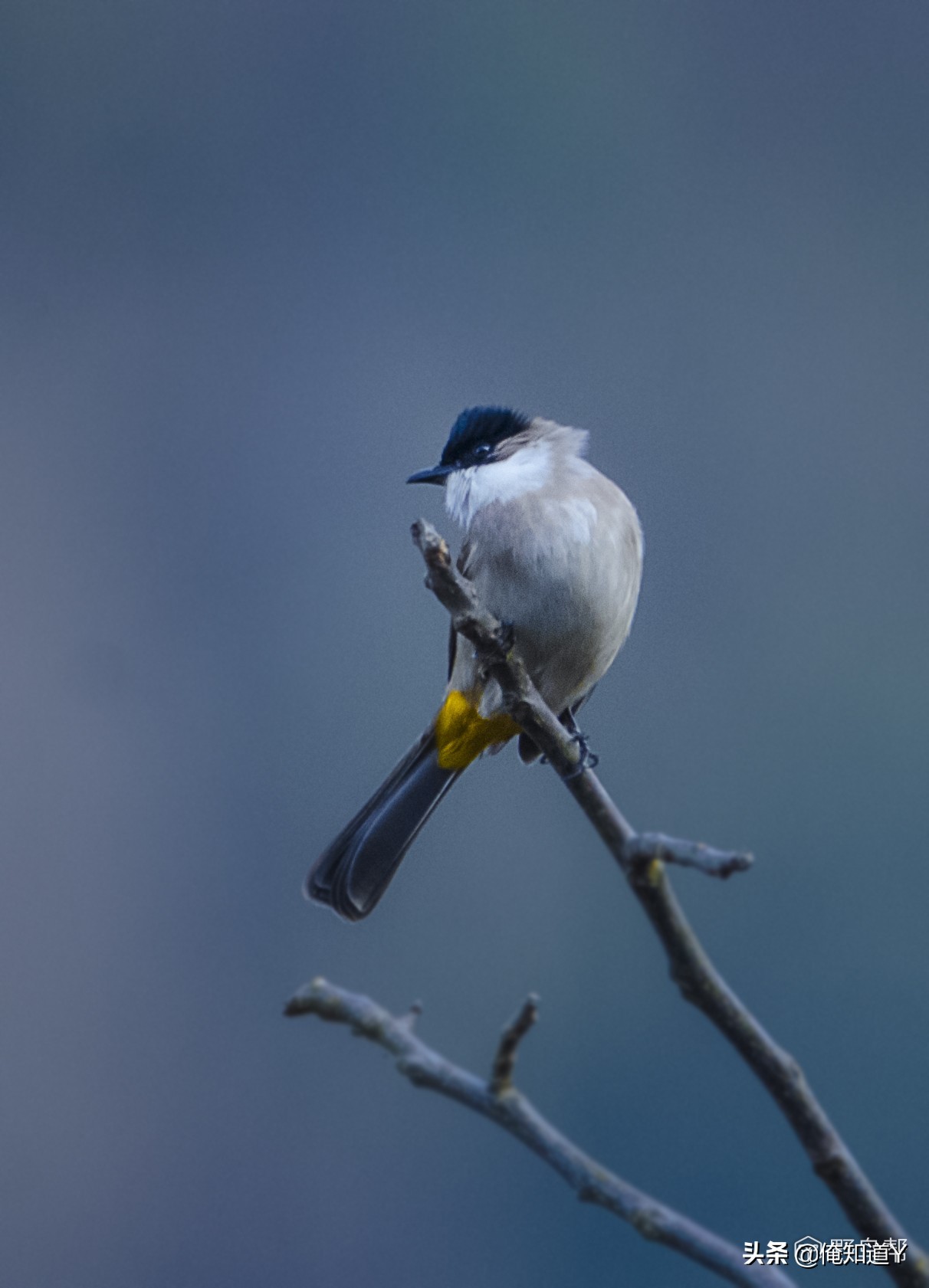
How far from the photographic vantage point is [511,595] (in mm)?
1218

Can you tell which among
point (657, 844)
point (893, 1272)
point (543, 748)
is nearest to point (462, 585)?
point (543, 748)

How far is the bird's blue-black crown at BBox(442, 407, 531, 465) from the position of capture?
133cm

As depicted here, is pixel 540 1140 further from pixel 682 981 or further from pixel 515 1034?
pixel 682 981

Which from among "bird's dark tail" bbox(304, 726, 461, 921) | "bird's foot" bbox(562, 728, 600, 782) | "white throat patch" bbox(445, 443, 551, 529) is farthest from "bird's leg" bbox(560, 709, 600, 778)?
"white throat patch" bbox(445, 443, 551, 529)

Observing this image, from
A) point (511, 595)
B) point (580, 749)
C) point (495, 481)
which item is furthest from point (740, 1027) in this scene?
point (495, 481)

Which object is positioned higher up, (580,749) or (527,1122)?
(580,749)

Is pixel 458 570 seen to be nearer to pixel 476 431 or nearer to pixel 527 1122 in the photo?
pixel 476 431

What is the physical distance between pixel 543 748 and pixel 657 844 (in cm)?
27

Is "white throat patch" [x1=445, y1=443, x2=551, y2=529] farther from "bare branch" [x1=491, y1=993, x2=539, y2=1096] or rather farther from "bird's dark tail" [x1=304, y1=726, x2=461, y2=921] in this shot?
"bare branch" [x1=491, y1=993, x2=539, y2=1096]

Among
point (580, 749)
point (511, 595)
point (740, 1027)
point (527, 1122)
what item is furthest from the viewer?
point (511, 595)

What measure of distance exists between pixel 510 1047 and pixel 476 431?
77 centimetres

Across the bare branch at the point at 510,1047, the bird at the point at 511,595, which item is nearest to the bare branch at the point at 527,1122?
the bare branch at the point at 510,1047

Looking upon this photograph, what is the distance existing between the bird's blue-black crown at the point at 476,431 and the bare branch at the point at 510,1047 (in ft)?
2.48

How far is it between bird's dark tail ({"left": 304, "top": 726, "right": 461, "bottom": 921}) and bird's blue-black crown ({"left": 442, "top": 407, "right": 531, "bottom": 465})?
12.9 inches
